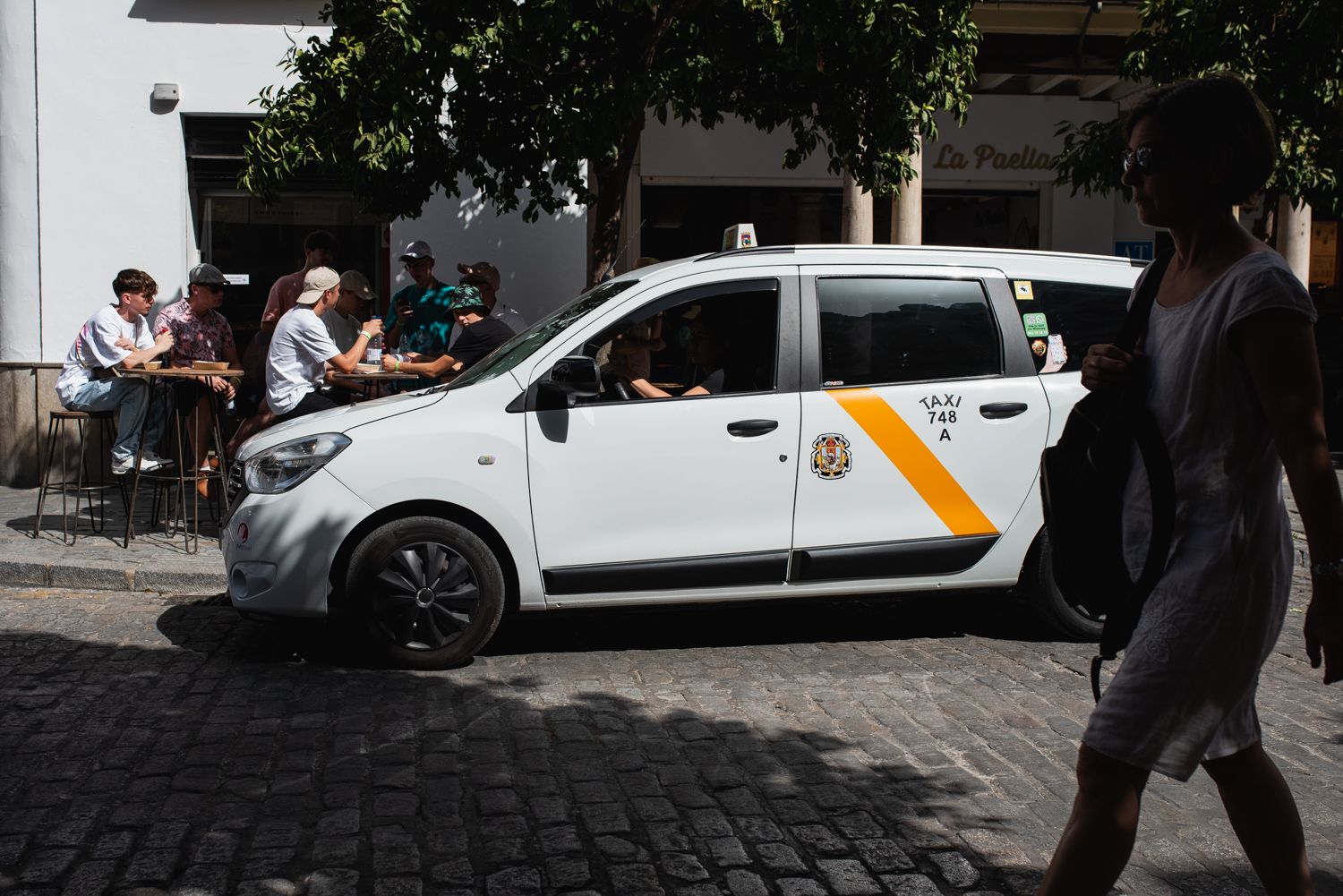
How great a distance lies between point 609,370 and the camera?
648 cm

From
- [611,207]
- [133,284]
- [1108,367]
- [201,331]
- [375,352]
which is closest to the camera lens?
[1108,367]

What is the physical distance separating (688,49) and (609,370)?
3874 millimetres

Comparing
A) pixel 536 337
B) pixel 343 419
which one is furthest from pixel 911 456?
pixel 343 419

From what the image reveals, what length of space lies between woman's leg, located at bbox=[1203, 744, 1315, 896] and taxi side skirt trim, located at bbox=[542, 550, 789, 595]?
3.56m

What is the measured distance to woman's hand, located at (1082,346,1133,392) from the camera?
275 cm

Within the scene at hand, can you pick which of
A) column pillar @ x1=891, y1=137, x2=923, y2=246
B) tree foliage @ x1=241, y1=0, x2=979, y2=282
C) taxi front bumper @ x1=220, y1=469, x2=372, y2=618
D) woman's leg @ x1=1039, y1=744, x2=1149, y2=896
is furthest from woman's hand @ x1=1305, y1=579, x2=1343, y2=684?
column pillar @ x1=891, y1=137, x2=923, y2=246

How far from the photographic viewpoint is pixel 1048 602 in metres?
6.54

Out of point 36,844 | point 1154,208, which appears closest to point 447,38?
point 36,844

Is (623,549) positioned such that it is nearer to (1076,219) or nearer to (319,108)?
(319,108)

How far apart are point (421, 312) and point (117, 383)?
2.25 meters

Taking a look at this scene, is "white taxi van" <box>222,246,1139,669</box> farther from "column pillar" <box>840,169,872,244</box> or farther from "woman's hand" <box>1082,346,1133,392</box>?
"column pillar" <box>840,169,872,244</box>

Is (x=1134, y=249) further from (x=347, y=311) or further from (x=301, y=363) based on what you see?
(x=301, y=363)

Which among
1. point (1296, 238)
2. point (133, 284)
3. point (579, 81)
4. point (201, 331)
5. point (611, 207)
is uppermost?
point (579, 81)

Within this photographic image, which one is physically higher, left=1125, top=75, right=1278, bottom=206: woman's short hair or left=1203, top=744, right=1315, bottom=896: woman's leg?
left=1125, top=75, right=1278, bottom=206: woman's short hair
